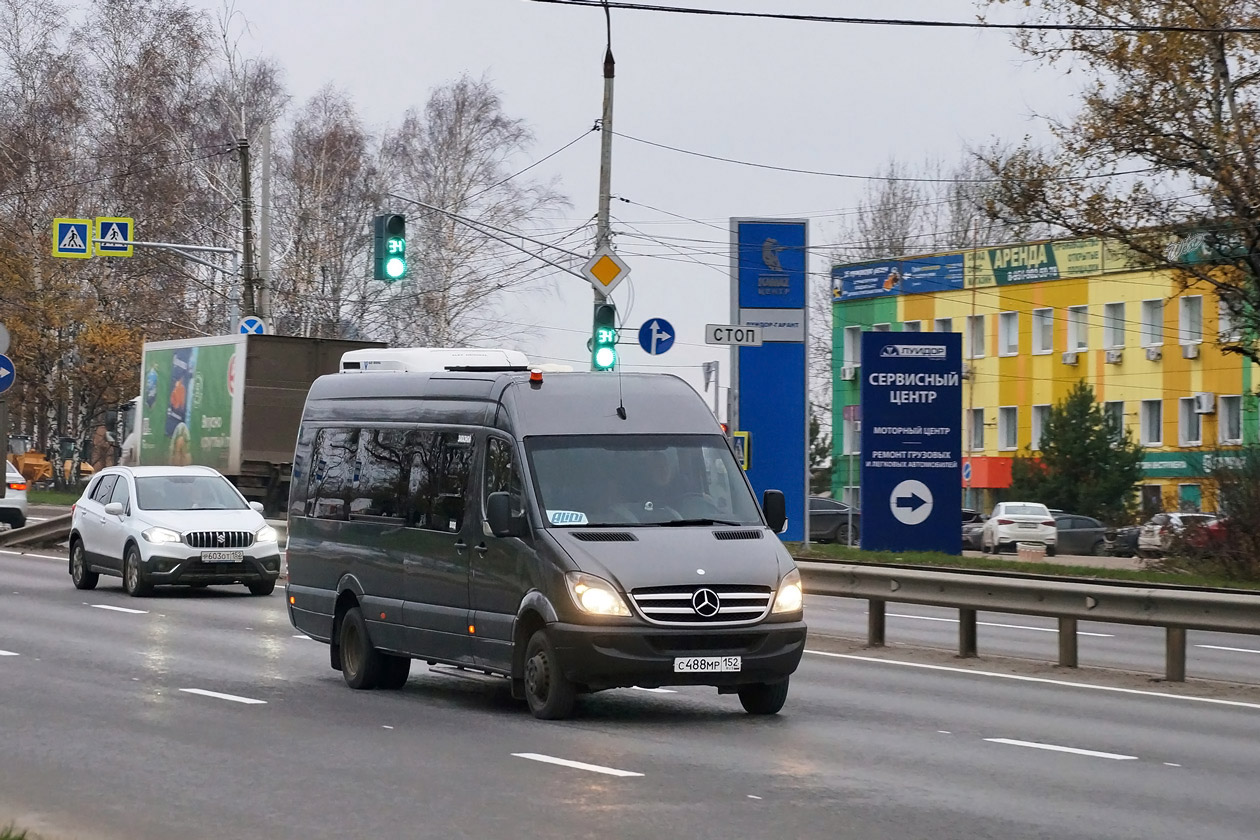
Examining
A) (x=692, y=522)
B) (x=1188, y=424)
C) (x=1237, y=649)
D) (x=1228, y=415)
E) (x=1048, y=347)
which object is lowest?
(x=1237, y=649)

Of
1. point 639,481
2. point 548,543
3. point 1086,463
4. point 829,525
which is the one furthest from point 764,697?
point 1086,463

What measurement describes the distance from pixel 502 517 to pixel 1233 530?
668 inches

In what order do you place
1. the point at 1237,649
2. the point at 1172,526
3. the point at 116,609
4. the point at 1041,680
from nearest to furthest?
the point at 1041,680, the point at 1237,649, the point at 116,609, the point at 1172,526

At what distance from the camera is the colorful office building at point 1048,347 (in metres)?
65.1

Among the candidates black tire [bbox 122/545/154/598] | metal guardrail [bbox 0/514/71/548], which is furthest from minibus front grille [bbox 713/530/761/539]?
metal guardrail [bbox 0/514/71/548]

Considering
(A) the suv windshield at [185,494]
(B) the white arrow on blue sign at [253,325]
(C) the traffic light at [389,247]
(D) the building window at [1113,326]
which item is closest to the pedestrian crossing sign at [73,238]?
(B) the white arrow on blue sign at [253,325]

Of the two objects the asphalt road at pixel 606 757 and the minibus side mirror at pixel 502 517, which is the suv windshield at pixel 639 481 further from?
the asphalt road at pixel 606 757

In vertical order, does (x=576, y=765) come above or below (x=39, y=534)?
below

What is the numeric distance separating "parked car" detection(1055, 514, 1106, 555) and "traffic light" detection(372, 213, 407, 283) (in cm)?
2809

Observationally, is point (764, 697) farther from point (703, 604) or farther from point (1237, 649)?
point (1237, 649)

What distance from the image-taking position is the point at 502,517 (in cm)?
1216

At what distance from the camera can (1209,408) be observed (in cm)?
6412

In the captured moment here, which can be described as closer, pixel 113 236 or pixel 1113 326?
pixel 113 236

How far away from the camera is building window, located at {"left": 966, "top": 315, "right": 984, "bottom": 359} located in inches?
2923
